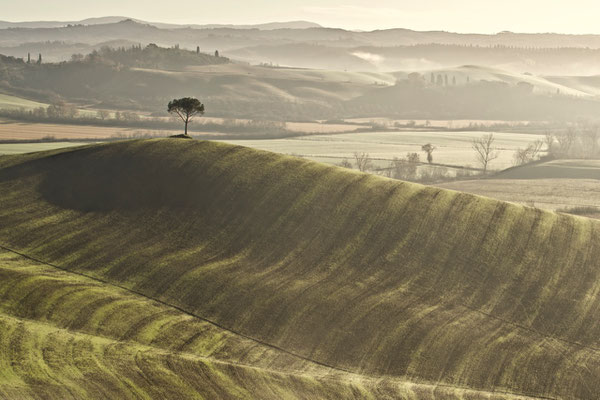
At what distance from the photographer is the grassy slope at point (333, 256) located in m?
47.1

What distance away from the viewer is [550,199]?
115 meters

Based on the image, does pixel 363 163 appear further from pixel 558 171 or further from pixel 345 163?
pixel 558 171

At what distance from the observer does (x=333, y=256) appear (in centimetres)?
6006

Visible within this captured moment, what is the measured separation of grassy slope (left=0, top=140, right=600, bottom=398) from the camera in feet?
155

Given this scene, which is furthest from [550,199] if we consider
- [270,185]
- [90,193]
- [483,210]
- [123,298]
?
[123,298]

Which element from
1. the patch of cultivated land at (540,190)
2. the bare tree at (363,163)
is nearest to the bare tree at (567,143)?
the patch of cultivated land at (540,190)

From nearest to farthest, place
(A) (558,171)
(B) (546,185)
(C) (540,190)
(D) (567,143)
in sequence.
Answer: (C) (540,190), (B) (546,185), (A) (558,171), (D) (567,143)

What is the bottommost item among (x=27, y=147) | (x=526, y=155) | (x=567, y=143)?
(x=526, y=155)

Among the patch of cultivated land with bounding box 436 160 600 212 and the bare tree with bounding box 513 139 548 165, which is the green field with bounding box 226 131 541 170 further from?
the patch of cultivated land with bounding box 436 160 600 212

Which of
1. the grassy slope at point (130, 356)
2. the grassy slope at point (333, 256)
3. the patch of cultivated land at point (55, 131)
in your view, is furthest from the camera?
the patch of cultivated land at point (55, 131)

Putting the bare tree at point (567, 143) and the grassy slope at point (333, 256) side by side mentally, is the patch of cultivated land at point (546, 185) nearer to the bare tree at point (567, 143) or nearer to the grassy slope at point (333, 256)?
the bare tree at point (567, 143)

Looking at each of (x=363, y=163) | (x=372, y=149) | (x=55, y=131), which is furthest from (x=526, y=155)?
(x=55, y=131)

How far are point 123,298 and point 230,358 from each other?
11326 mm

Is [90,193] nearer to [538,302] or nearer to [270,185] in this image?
[270,185]
